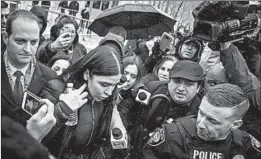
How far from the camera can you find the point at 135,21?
299cm

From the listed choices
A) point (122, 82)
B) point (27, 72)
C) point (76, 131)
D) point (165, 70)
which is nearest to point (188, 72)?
point (122, 82)

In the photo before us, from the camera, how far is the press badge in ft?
5.58

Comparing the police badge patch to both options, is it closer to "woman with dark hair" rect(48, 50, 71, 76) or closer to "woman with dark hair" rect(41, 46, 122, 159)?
"woman with dark hair" rect(41, 46, 122, 159)

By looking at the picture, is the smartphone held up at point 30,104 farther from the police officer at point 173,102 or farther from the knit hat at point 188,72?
the knit hat at point 188,72

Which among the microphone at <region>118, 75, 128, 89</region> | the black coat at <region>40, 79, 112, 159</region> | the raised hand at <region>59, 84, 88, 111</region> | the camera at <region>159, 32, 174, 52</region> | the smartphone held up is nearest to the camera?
the smartphone held up

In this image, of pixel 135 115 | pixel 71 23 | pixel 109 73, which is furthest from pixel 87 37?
pixel 109 73

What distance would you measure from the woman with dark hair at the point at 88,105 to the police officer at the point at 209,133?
0.26m

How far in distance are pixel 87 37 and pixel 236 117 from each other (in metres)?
3.16

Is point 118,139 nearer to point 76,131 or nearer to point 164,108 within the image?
point 76,131

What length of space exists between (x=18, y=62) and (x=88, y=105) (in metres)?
0.42

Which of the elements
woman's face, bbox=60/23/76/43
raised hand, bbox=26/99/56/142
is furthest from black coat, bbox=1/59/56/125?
woman's face, bbox=60/23/76/43

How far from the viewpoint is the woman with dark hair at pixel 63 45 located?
2.46 metres

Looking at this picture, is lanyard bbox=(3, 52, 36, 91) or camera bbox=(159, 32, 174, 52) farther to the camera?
camera bbox=(159, 32, 174, 52)

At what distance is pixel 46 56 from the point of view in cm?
257
